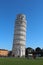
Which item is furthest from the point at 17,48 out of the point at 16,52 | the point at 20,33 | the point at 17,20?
the point at 17,20

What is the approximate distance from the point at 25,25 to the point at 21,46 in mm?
11877

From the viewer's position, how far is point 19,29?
9575 centimetres

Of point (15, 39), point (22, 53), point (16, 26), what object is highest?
point (16, 26)

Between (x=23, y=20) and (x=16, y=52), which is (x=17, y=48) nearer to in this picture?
(x=16, y=52)

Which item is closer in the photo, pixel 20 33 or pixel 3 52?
pixel 20 33

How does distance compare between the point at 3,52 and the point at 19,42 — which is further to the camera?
the point at 3,52

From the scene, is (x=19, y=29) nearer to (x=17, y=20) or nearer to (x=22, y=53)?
(x=17, y=20)

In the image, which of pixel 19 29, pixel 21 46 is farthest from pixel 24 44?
pixel 19 29

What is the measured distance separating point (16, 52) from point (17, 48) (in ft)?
7.18

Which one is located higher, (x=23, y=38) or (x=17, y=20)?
(x=17, y=20)

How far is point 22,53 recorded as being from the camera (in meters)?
97.3

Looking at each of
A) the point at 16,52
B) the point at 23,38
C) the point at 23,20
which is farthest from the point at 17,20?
the point at 16,52

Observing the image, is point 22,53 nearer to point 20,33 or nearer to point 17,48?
point 17,48

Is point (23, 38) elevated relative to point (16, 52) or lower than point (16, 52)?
elevated
